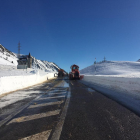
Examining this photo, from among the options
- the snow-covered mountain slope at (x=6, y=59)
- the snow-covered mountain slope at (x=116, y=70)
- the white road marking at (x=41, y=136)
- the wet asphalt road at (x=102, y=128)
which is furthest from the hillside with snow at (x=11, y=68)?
the snow-covered mountain slope at (x=116, y=70)

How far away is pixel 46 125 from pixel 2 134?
97cm

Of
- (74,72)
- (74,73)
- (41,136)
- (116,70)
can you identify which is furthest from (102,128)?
(116,70)

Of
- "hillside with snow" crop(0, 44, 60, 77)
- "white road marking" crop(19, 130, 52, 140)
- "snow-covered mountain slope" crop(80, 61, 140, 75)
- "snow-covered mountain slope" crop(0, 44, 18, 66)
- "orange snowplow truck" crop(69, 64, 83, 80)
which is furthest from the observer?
"snow-covered mountain slope" crop(0, 44, 18, 66)

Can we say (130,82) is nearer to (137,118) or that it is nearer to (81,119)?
(137,118)

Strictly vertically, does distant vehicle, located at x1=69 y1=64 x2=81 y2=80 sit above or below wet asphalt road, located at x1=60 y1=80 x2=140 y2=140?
above

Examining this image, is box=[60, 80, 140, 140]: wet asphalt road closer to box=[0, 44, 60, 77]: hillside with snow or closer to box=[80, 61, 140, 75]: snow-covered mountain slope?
box=[0, 44, 60, 77]: hillside with snow

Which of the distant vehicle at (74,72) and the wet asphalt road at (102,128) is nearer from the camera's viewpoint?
the wet asphalt road at (102,128)

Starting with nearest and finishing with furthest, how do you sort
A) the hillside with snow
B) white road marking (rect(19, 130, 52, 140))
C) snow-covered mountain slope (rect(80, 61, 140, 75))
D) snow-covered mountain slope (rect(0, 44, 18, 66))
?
white road marking (rect(19, 130, 52, 140)) → the hillside with snow → snow-covered mountain slope (rect(80, 61, 140, 75)) → snow-covered mountain slope (rect(0, 44, 18, 66))

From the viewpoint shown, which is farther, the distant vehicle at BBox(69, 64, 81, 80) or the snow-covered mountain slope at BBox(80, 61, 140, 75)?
the snow-covered mountain slope at BBox(80, 61, 140, 75)

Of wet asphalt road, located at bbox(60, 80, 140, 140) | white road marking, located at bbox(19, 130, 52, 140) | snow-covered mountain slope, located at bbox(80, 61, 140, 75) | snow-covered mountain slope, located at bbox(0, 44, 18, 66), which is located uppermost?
snow-covered mountain slope, located at bbox(0, 44, 18, 66)

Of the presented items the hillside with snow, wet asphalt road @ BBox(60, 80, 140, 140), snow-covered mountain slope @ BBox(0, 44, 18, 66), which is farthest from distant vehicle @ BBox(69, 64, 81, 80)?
snow-covered mountain slope @ BBox(0, 44, 18, 66)

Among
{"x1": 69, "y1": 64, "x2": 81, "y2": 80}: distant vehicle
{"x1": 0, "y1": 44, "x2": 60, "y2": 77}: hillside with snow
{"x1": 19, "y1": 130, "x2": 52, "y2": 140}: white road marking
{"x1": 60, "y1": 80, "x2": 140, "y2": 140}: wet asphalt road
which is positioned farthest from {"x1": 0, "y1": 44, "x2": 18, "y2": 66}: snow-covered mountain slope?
{"x1": 60, "y1": 80, "x2": 140, "y2": 140}: wet asphalt road

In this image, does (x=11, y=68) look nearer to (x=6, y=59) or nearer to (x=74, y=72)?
(x=74, y=72)

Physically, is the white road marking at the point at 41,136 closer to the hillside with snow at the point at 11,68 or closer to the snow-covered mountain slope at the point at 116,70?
the hillside with snow at the point at 11,68
